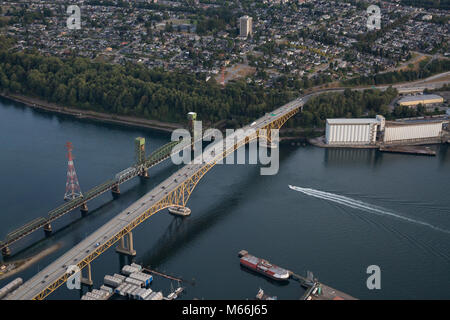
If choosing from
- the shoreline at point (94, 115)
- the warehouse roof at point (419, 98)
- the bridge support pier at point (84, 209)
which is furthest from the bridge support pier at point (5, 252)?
the warehouse roof at point (419, 98)

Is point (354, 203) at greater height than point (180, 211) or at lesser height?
greater

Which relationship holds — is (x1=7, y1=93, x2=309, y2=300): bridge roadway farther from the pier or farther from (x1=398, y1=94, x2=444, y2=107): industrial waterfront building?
(x1=398, y1=94, x2=444, y2=107): industrial waterfront building

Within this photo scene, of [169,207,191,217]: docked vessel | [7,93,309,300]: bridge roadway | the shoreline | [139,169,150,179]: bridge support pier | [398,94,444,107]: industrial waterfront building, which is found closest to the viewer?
[7,93,309,300]: bridge roadway

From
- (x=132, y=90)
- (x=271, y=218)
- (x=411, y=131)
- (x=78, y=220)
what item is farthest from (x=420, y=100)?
(x=78, y=220)

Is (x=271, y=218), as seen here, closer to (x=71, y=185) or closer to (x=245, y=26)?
(x=71, y=185)

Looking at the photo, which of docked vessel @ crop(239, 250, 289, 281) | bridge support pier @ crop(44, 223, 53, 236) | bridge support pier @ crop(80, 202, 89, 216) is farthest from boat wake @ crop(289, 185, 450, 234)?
bridge support pier @ crop(44, 223, 53, 236)
